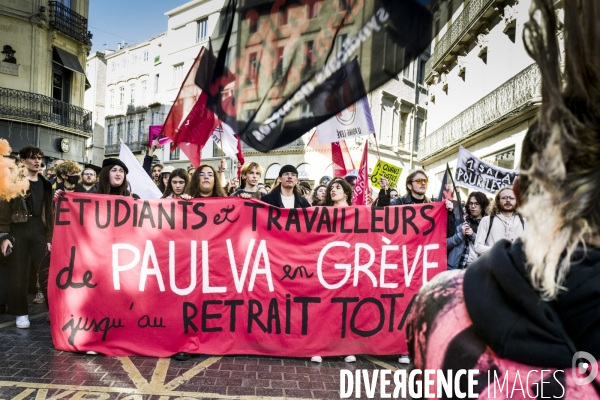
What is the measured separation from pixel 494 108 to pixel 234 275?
14075mm

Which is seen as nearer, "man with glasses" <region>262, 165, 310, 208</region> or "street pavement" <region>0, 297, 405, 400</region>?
"street pavement" <region>0, 297, 405, 400</region>

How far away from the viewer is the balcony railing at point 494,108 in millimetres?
12773

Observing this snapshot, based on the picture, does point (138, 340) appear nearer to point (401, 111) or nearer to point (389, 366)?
point (389, 366)

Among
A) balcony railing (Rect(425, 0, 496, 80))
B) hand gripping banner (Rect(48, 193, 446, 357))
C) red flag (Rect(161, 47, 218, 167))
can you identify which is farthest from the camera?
balcony railing (Rect(425, 0, 496, 80))

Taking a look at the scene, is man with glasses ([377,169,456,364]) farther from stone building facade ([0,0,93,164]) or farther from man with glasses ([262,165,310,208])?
stone building facade ([0,0,93,164])

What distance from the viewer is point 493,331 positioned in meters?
0.84

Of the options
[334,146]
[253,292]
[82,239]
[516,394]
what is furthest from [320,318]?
[334,146]

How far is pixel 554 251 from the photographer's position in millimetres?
784

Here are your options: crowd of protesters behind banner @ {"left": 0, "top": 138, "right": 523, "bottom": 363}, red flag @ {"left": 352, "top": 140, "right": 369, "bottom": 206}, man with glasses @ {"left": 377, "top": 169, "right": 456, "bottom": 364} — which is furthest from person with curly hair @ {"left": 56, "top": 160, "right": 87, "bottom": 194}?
man with glasses @ {"left": 377, "top": 169, "right": 456, "bottom": 364}

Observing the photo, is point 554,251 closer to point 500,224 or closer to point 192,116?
point 192,116

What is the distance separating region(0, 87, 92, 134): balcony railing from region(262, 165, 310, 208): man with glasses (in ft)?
63.5

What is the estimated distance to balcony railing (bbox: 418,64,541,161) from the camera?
503 inches

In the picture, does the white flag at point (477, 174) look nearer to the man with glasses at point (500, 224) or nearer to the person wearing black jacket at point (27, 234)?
the man with glasses at point (500, 224)

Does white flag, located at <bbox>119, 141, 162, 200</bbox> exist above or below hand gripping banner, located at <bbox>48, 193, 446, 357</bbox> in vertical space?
above
